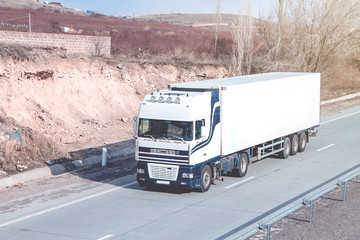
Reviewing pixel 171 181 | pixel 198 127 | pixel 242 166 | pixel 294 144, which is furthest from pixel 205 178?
pixel 294 144

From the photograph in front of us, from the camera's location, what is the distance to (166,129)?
668 inches

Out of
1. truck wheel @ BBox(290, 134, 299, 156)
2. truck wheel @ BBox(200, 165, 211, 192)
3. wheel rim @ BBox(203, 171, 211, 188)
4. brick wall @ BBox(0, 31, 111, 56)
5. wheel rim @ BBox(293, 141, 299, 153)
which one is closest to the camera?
truck wheel @ BBox(200, 165, 211, 192)

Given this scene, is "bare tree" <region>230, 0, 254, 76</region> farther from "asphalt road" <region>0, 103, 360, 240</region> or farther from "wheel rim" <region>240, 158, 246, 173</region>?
"wheel rim" <region>240, 158, 246, 173</region>

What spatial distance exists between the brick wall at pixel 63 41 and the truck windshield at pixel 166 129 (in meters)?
14.9

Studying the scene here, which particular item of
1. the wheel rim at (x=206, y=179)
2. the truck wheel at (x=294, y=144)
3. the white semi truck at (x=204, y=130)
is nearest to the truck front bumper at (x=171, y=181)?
the white semi truck at (x=204, y=130)

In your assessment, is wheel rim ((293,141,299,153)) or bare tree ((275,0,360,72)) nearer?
wheel rim ((293,141,299,153))

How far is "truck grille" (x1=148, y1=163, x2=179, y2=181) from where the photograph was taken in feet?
55.0

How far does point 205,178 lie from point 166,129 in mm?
2075

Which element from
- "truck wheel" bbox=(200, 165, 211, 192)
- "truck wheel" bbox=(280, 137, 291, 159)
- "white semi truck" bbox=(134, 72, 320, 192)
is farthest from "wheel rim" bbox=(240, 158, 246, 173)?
"truck wheel" bbox=(280, 137, 291, 159)

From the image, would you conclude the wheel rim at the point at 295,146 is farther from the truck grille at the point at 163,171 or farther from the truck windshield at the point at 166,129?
the truck grille at the point at 163,171

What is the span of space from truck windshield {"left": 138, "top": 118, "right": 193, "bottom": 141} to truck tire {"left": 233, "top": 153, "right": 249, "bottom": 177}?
351cm

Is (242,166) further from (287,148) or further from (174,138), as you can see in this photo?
(287,148)

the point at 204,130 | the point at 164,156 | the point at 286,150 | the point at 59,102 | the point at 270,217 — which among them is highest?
the point at 204,130

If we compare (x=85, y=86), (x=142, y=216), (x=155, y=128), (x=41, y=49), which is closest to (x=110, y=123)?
(x=85, y=86)
